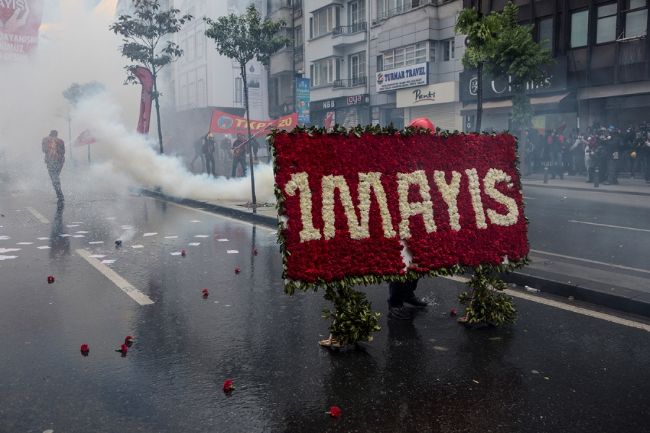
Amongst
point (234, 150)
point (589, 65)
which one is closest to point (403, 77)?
point (589, 65)

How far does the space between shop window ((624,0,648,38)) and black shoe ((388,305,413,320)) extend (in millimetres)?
22207

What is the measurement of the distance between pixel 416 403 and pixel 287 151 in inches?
80.6

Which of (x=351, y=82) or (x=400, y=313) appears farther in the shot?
(x=351, y=82)

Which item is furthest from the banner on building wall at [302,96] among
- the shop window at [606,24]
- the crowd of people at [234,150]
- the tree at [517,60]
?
the shop window at [606,24]

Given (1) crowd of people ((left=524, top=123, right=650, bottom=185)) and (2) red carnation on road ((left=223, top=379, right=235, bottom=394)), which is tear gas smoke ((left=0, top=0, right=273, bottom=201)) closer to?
(1) crowd of people ((left=524, top=123, right=650, bottom=185))

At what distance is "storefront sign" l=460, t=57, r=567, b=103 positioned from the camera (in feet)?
85.6

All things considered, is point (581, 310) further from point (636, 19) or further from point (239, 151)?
point (636, 19)

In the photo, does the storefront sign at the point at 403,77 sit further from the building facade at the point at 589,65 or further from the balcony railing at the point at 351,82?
the building facade at the point at 589,65

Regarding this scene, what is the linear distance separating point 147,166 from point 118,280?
1326 centimetres

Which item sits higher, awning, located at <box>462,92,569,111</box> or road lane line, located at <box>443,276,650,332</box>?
awning, located at <box>462,92,569,111</box>

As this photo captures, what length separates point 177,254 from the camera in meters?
9.19

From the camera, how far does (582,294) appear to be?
20.2 feet

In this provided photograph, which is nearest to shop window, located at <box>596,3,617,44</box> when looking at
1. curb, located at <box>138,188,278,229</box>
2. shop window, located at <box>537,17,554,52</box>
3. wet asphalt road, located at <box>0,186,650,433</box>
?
shop window, located at <box>537,17,554,52</box>

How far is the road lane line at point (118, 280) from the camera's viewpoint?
6.45m
